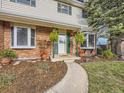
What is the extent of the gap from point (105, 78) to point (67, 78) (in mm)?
2491

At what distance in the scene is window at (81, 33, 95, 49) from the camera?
20295 mm

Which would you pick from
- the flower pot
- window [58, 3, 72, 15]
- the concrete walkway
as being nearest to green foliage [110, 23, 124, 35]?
window [58, 3, 72, 15]

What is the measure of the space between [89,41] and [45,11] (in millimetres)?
6838

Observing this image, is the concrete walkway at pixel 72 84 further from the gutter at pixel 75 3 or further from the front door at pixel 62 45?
the gutter at pixel 75 3

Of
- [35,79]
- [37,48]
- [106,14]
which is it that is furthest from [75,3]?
[35,79]

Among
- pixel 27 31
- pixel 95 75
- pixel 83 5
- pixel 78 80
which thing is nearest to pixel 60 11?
pixel 83 5

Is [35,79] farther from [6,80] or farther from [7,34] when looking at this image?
[7,34]

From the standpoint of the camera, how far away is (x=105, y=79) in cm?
945

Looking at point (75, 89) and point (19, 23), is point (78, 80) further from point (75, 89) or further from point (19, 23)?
point (19, 23)

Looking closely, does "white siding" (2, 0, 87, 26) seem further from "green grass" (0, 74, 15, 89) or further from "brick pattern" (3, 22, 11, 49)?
"green grass" (0, 74, 15, 89)

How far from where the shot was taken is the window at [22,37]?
13.3m

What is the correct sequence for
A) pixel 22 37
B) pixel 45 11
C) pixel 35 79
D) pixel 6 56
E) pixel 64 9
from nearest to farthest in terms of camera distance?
pixel 35 79 < pixel 6 56 < pixel 22 37 < pixel 45 11 < pixel 64 9

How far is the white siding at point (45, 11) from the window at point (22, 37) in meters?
1.18

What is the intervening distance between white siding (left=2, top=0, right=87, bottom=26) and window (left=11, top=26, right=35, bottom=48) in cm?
118
